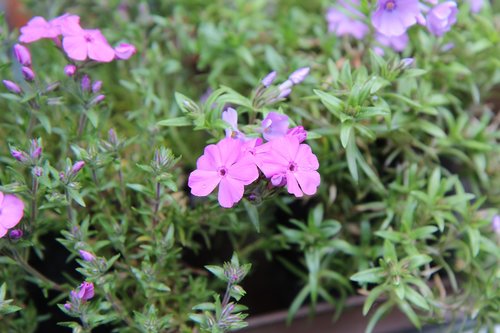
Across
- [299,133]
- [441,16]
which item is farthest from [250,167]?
[441,16]

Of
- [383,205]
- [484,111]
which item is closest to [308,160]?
[383,205]

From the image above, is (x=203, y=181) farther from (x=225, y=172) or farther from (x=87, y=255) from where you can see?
(x=87, y=255)

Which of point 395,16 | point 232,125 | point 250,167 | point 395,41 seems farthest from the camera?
point 395,41

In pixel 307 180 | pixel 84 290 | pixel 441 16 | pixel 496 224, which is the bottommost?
pixel 496 224

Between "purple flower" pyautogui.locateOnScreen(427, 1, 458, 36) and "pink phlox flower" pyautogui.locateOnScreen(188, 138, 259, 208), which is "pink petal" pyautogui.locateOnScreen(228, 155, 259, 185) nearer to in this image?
"pink phlox flower" pyautogui.locateOnScreen(188, 138, 259, 208)

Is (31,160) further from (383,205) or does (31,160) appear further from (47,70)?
(383,205)

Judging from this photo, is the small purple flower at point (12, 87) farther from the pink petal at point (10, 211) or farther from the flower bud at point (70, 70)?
the pink petal at point (10, 211)

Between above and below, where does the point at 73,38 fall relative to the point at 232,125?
above
